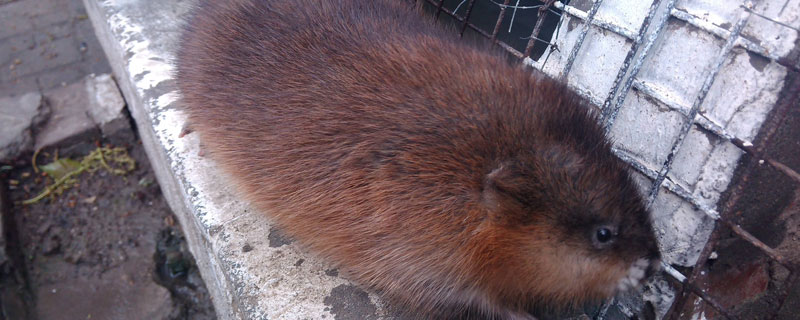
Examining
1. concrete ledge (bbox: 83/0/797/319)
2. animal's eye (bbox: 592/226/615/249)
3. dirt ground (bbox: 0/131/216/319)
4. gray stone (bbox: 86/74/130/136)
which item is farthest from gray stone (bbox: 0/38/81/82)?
animal's eye (bbox: 592/226/615/249)

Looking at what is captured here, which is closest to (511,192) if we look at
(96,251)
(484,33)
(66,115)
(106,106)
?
(484,33)

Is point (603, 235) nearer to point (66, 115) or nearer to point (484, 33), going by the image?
point (484, 33)

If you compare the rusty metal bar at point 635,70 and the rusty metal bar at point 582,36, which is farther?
the rusty metal bar at point 582,36

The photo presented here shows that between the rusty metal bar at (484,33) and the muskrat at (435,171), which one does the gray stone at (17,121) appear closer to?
the muskrat at (435,171)

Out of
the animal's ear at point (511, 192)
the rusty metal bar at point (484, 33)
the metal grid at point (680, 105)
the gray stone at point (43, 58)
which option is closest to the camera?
the animal's ear at point (511, 192)

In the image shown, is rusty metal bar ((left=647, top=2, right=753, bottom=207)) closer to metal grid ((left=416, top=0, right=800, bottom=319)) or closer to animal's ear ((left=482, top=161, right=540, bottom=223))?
metal grid ((left=416, top=0, right=800, bottom=319))

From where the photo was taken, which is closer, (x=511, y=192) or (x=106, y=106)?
(x=511, y=192)

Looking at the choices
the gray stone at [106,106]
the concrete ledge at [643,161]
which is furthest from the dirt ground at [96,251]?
the concrete ledge at [643,161]
